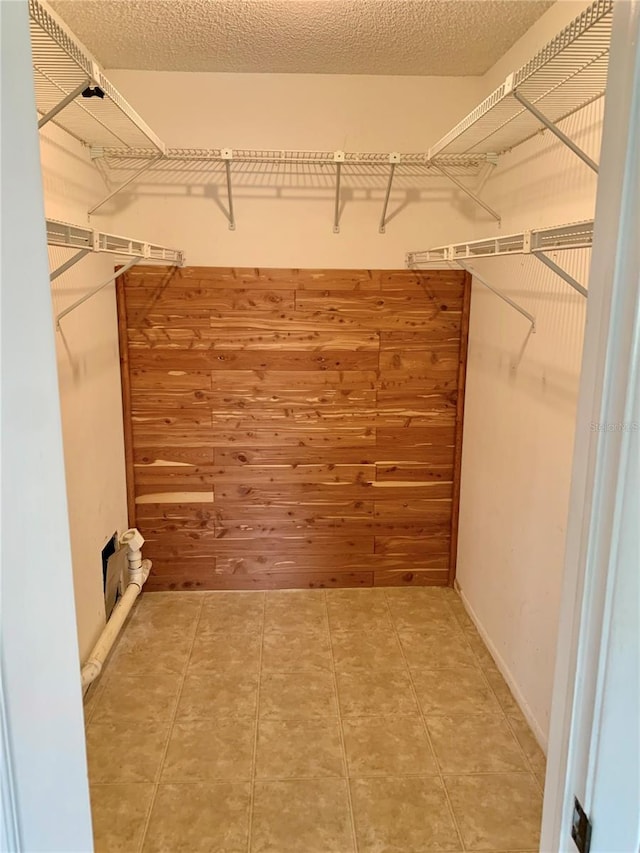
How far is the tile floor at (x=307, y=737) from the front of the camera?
1860 mm

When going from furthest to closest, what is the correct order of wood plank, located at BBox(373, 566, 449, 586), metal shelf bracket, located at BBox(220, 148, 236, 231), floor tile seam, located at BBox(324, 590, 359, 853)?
wood plank, located at BBox(373, 566, 449, 586) → metal shelf bracket, located at BBox(220, 148, 236, 231) → floor tile seam, located at BBox(324, 590, 359, 853)

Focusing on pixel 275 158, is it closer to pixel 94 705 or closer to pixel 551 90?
pixel 551 90

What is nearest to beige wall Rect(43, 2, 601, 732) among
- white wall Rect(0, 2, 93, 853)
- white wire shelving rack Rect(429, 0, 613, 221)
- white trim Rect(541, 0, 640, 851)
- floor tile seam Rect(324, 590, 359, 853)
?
white wire shelving rack Rect(429, 0, 613, 221)

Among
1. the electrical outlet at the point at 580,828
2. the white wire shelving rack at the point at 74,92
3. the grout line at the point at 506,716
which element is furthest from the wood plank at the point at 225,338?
the electrical outlet at the point at 580,828

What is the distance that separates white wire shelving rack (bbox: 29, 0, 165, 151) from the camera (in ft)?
4.70

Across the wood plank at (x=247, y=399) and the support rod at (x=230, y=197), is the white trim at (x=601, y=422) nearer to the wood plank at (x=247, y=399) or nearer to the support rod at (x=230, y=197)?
the support rod at (x=230, y=197)

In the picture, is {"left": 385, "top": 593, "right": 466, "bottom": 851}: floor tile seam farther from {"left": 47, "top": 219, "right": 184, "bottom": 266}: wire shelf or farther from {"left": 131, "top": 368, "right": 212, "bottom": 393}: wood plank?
{"left": 47, "top": 219, "right": 184, "bottom": 266}: wire shelf

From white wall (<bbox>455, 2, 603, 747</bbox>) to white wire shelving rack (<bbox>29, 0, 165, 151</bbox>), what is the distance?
141 centimetres

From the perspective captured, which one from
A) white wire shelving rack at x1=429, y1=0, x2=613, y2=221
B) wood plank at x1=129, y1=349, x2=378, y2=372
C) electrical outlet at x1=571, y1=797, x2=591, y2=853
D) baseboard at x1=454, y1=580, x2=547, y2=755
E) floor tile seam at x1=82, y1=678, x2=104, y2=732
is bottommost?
floor tile seam at x1=82, y1=678, x2=104, y2=732

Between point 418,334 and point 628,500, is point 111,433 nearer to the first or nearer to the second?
point 418,334

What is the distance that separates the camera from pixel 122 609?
283 centimetres

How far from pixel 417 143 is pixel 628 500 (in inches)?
105

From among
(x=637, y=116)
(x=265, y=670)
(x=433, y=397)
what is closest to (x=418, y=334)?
(x=433, y=397)

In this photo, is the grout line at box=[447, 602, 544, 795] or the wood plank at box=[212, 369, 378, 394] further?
the wood plank at box=[212, 369, 378, 394]
